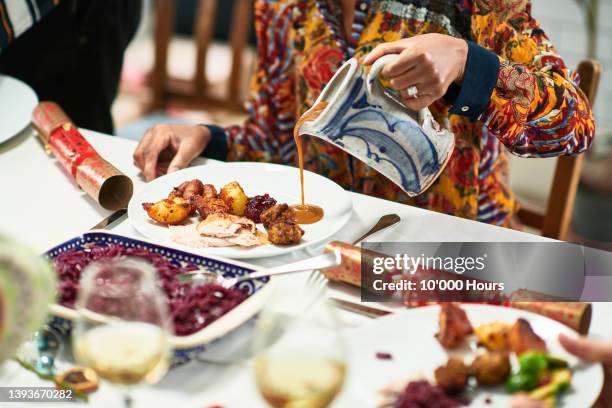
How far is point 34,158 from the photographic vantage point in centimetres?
161

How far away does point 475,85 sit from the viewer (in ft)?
4.34

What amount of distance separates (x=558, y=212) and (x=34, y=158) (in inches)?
45.6

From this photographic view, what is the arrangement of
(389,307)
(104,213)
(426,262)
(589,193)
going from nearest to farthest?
(389,307) < (426,262) < (104,213) < (589,193)

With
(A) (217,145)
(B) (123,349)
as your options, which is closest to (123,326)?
(B) (123,349)

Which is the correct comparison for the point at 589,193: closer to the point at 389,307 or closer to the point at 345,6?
the point at 345,6

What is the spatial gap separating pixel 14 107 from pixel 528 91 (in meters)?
1.15

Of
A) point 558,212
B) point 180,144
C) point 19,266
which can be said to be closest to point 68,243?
point 19,266

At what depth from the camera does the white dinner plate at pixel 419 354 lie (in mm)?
858

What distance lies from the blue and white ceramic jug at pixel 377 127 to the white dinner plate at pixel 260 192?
13 cm

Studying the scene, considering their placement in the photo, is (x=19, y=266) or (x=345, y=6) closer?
(x=19, y=266)

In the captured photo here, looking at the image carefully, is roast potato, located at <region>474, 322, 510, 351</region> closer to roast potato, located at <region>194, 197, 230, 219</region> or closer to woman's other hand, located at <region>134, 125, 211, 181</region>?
roast potato, located at <region>194, 197, 230, 219</region>

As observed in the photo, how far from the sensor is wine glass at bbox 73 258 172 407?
0.76m

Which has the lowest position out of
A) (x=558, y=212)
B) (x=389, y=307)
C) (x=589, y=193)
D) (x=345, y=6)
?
(x=589, y=193)

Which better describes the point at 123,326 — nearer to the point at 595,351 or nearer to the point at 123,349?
the point at 123,349
